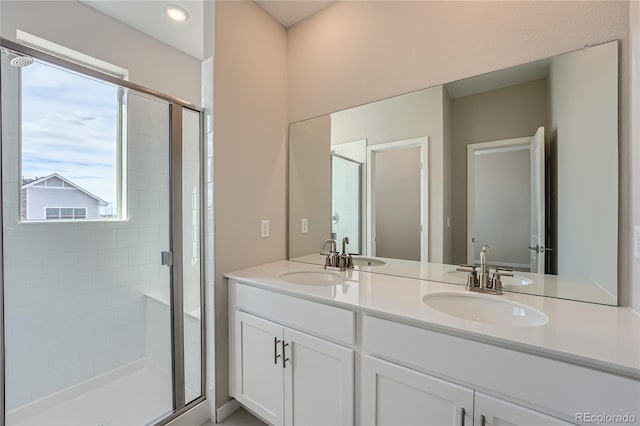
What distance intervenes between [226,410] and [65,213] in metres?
1.67

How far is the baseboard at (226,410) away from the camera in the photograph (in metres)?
1.65

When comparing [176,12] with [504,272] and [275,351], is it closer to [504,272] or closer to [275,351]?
[275,351]

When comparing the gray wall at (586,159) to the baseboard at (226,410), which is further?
the baseboard at (226,410)

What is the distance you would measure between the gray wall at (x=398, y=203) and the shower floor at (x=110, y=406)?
163cm

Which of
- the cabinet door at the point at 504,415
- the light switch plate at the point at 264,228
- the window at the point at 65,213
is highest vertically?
the window at the point at 65,213

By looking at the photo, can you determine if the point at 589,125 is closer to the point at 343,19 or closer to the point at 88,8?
the point at 343,19

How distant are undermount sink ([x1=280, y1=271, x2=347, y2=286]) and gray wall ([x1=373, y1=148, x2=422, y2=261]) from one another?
0.32 meters

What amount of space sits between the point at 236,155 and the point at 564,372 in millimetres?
1776

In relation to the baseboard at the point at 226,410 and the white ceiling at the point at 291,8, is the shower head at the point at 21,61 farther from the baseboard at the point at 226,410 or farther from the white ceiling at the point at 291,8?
the baseboard at the point at 226,410

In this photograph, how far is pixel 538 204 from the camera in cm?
130

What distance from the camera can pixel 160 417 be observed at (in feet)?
5.10

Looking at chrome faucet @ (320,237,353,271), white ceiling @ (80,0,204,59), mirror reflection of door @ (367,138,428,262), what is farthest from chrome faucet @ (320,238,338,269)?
white ceiling @ (80,0,204,59)

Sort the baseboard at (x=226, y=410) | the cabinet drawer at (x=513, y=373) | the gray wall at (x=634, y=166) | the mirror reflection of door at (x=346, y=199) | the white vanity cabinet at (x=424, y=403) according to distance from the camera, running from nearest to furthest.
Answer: the cabinet drawer at (x=513, y=373)
the white vanity cabinet at (x=424, y=403)
the gray wall at (x=634, y=166)
the baseboard at (x=226, y=410)
the mirror reflection of door at (x=346, y=199)

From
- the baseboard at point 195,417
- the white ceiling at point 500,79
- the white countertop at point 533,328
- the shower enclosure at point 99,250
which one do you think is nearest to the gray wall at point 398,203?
the white countertop at point 533,328
